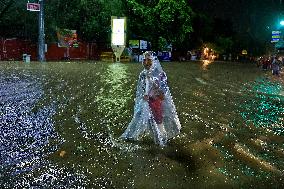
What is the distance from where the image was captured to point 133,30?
47750 millimetres

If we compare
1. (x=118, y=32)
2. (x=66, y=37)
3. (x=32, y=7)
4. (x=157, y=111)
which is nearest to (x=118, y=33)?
(x=118, y=32)

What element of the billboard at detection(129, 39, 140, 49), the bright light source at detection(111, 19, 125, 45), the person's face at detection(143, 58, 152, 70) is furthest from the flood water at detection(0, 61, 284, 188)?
the billboard at detection(129, 39, 140, 49)

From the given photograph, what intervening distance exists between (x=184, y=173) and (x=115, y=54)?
36.1m

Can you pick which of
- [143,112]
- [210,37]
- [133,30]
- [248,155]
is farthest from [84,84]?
[210,37]

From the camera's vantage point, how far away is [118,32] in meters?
39.5

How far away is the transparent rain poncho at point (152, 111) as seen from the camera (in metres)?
7.04

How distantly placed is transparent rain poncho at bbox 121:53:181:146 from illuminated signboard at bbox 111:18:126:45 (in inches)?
1282

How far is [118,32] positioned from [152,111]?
33.2 m

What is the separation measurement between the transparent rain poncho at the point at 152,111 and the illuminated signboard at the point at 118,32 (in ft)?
107

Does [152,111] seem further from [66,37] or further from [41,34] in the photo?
[66,37]

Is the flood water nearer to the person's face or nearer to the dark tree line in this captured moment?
the person's face

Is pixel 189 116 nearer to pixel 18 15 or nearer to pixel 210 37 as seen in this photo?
pixel 18 15

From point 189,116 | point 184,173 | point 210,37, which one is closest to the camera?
point 184,173

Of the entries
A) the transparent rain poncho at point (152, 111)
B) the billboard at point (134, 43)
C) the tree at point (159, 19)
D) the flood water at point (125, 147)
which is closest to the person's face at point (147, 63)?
the transparent rain poncho at point (152, 111)
